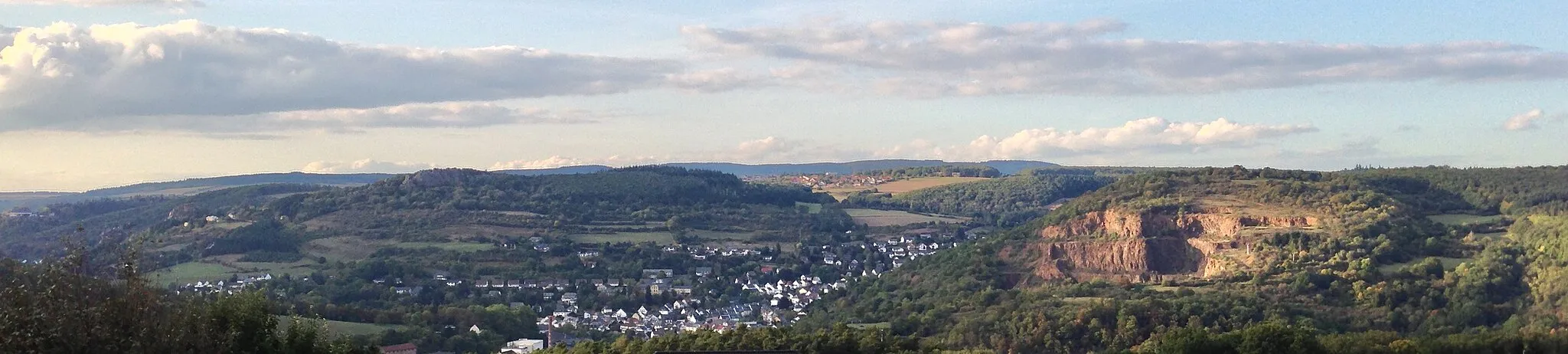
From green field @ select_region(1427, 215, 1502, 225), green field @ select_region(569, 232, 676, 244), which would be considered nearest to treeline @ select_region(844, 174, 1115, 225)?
green field @ select_region(569, 232, 676, 244)

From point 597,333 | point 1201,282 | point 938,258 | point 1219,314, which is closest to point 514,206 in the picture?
point 938,258

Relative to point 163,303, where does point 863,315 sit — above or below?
below

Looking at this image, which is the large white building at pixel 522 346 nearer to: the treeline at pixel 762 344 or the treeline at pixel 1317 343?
the treeline at pixel 762 344

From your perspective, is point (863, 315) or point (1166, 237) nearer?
point (863, 315)

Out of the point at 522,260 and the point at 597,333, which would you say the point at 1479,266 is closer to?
the point at 597,333

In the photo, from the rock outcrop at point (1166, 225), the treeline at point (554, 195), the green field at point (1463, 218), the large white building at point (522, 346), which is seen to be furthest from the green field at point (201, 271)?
the green field at point (1463, 218)
